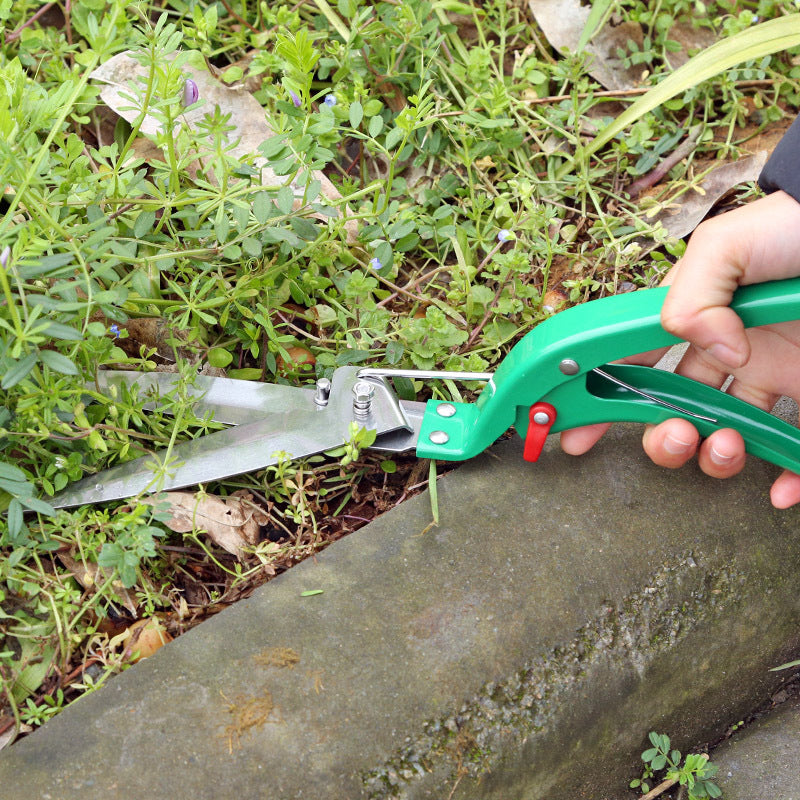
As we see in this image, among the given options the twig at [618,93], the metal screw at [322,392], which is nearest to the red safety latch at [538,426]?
the metal screw at [322,392]

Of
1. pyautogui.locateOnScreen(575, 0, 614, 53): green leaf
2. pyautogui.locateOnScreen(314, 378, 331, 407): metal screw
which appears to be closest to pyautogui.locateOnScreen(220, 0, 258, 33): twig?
pyautogui.locateOnScreen(575, 0, 614, 53): green leaf

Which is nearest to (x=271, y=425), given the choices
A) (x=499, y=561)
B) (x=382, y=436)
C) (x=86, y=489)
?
(x=382, y=436)

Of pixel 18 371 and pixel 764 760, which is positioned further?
pixel 764 760

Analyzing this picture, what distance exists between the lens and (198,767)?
1140 millimetres

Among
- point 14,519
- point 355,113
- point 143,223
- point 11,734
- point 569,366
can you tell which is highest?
point 355,113

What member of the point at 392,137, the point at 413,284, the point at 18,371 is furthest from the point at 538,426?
the point at 18,371

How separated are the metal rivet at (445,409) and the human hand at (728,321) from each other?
0.20m

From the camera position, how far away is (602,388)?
1426mm

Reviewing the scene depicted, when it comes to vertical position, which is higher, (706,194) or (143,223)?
(143,223)

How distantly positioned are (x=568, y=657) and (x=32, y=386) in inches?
36.6

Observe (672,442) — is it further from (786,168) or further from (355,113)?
(355,113)

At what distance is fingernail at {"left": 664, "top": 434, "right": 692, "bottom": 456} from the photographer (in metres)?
1.39

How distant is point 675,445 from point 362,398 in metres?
0.52

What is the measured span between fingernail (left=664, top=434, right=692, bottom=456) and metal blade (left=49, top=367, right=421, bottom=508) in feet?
1.39
